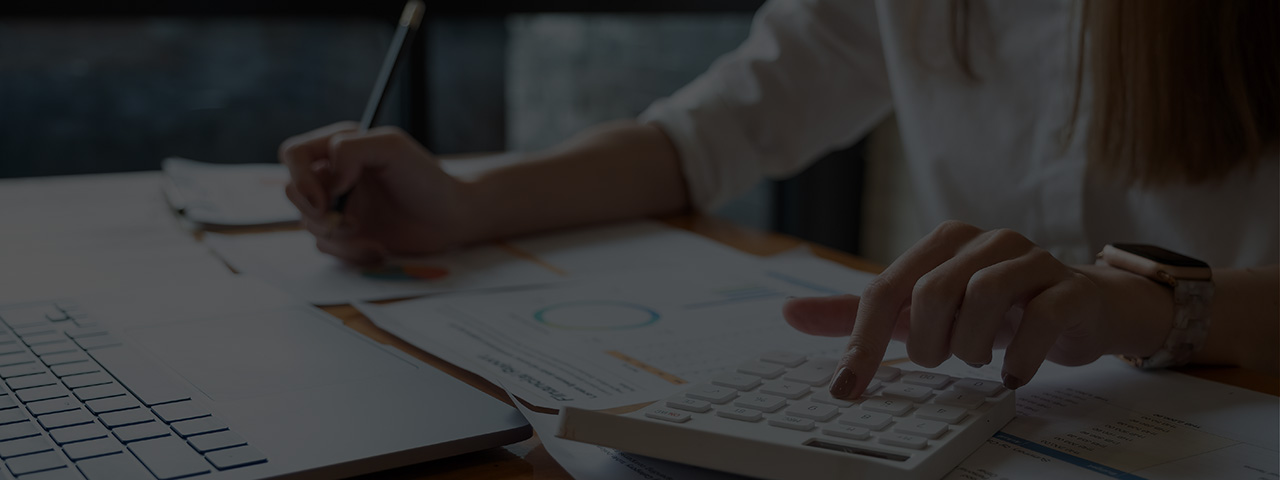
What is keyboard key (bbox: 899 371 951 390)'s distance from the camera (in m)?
0.49

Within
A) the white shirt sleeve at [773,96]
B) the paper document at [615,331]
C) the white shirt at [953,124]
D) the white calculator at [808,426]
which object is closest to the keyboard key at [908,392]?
the white calculator at [808,426]

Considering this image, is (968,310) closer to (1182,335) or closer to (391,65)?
(1182,335)

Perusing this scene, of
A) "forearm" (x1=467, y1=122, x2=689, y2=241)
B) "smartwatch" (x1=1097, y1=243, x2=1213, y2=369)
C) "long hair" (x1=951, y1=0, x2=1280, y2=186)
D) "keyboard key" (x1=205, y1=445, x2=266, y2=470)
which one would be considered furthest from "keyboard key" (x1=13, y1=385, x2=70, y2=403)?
"long hair" (x1=951, y1=0, x2=1280, y2=186)

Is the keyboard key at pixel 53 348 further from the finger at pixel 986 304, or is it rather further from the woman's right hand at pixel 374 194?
the finger at pixel 986 304

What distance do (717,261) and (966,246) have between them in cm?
33

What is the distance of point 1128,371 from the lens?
59cm

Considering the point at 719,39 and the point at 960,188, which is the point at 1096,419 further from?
the point at 719,39

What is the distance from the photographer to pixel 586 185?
0.98 meters

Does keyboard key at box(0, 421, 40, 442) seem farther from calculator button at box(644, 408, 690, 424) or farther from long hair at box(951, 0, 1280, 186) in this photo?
long hair at box(951, 0, 1280, 186)

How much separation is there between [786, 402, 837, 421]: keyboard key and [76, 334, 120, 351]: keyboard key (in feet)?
1.22

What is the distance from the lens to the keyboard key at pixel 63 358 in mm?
550

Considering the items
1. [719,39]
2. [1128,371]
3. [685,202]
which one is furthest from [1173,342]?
[719,39]

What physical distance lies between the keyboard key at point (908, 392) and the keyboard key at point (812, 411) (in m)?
0.04

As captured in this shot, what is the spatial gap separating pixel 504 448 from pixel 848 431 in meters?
0.15
